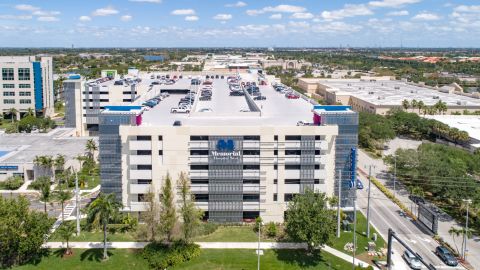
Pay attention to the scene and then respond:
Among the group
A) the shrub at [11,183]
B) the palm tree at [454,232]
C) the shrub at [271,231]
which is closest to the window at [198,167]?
the shrub at [271,231]

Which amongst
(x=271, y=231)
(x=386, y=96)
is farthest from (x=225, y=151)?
(x=386, y=96)

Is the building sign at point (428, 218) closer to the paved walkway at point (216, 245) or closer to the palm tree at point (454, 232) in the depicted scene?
the palm tree at point (454, 232)

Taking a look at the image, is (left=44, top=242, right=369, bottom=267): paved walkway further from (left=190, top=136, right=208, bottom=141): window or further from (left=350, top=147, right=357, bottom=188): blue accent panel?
(left=190, top=136, right=208, bottom=141): window

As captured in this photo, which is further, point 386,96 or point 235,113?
point 386,96

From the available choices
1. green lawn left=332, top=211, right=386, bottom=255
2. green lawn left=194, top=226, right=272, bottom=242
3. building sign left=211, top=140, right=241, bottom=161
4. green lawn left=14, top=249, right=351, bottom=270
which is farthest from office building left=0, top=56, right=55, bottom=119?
green lawn left=332, top=211, right=386, bottom=255

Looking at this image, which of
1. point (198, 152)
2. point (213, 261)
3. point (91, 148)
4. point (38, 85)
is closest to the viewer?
point (213, 261)

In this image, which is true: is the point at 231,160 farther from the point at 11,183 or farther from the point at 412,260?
the point at 11,183
